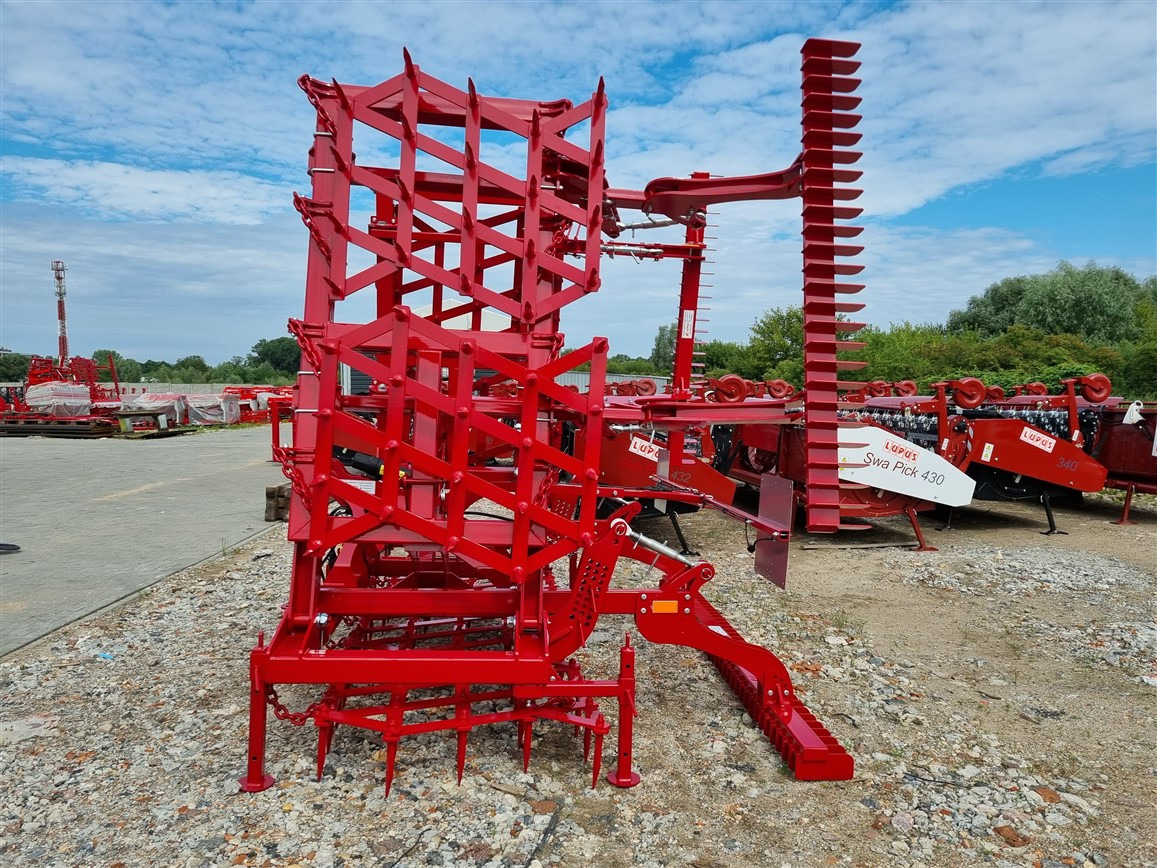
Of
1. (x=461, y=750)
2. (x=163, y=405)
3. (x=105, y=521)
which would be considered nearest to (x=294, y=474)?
(x=461, y=750)

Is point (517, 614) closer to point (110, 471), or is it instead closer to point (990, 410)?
point (990, 410)

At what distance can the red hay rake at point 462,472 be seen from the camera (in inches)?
118

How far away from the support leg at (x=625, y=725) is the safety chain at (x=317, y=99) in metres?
2.58

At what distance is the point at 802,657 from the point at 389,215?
12.4 ft

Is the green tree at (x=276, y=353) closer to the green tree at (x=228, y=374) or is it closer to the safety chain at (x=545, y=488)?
the green tree at (x=228, y=374)

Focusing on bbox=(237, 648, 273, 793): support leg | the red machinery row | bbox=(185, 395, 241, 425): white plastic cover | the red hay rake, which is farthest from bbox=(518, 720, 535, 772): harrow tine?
bbox=(185, 395, 241, 425): white plastic cover

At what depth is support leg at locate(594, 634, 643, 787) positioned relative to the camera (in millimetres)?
3068

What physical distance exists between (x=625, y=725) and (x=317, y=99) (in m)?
3.05

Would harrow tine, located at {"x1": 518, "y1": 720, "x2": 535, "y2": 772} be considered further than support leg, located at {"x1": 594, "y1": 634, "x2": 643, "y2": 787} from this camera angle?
Yes

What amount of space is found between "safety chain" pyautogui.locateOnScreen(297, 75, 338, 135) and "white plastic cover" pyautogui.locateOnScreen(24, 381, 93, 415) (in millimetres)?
25110

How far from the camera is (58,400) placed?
77.0 ft

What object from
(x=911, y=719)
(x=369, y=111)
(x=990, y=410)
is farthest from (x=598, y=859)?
(x=990, y=410)

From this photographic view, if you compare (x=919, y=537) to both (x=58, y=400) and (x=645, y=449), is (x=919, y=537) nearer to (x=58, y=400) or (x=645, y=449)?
(x=645, y=449)

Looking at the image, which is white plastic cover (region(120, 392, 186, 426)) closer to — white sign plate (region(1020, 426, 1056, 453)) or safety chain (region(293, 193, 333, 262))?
safety chain (region(293, 193, 333, 262))
